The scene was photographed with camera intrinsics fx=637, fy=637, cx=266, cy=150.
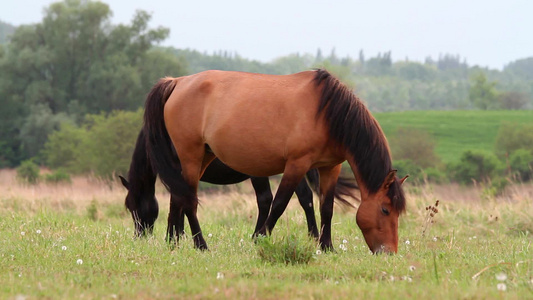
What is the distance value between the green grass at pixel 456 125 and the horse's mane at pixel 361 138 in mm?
45800

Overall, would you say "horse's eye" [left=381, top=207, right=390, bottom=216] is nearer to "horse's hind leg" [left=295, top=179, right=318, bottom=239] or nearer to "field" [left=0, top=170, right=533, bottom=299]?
"field" [left=0, top=170, right=533, bottom=299]

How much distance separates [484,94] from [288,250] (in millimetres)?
120486

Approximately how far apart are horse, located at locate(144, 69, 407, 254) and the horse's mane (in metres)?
0.01

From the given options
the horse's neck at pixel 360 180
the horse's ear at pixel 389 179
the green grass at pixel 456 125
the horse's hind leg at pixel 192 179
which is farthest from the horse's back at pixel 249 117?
the green grass at pixel 456 125

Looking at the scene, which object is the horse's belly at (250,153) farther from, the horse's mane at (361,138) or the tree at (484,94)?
the tree at (484,94)

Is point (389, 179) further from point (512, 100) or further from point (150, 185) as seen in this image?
point (512, 100)

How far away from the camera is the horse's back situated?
6.72m

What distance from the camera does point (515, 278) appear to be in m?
4.59

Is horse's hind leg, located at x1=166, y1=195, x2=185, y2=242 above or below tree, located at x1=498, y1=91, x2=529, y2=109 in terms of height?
above

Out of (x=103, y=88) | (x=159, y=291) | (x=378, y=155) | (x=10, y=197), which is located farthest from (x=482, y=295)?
(x=103, y=88)

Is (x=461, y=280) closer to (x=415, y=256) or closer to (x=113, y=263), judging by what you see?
(x=415, y=256)

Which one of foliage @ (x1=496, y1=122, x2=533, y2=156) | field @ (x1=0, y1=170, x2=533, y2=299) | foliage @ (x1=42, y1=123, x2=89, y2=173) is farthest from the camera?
foliage @ (x1=496, y1=122, x2=533, y2=156)

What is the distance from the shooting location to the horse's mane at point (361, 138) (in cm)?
658

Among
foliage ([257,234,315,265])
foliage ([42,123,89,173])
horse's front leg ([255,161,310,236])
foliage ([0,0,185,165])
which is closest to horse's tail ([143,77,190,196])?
horse's front leg ([255,161,310,236])
